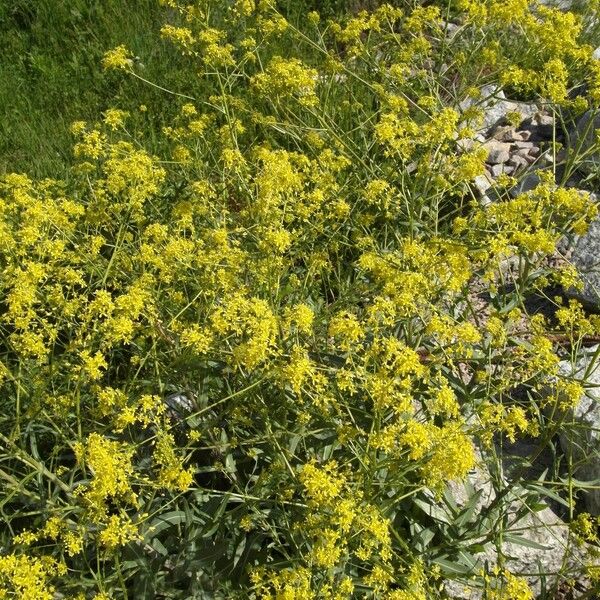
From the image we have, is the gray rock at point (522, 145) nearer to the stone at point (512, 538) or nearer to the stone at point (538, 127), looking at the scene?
the stone at point (538, 127)

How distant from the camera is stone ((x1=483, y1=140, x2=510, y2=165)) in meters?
5.64

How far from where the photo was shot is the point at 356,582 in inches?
111

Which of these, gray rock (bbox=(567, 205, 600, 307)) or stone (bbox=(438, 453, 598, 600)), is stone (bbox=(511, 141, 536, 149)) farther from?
stone (bbox=(438, 453, 598, 600))

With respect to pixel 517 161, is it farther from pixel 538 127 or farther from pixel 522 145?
pixel 538 127

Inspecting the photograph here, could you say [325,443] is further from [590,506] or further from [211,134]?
[211,134]

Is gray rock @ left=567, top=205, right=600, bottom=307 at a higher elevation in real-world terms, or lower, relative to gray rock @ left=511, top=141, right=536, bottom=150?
lower

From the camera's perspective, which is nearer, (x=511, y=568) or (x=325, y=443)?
(x=325, y=443)

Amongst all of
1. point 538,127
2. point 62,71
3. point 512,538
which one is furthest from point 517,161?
point 62,71

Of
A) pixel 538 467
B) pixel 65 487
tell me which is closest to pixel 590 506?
pixel 538 467

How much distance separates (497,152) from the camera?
5684 millimetres

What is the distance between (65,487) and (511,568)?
2026 mm

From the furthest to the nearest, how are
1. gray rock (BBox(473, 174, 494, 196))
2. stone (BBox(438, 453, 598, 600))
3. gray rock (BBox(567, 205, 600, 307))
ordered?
gray rock (BBox(473, 174, 494, 196)) → gray rock (BBox(567, 205, 600, 307)) → stone (BBox(438, 453, 598, 600))

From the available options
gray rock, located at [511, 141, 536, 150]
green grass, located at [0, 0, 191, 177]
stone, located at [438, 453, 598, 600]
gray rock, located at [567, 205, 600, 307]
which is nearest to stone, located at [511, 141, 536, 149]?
gray rock, located at [511, 141, 536, 150]

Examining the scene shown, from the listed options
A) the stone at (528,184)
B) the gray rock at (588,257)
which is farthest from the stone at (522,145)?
the gray rock at (588,257)
